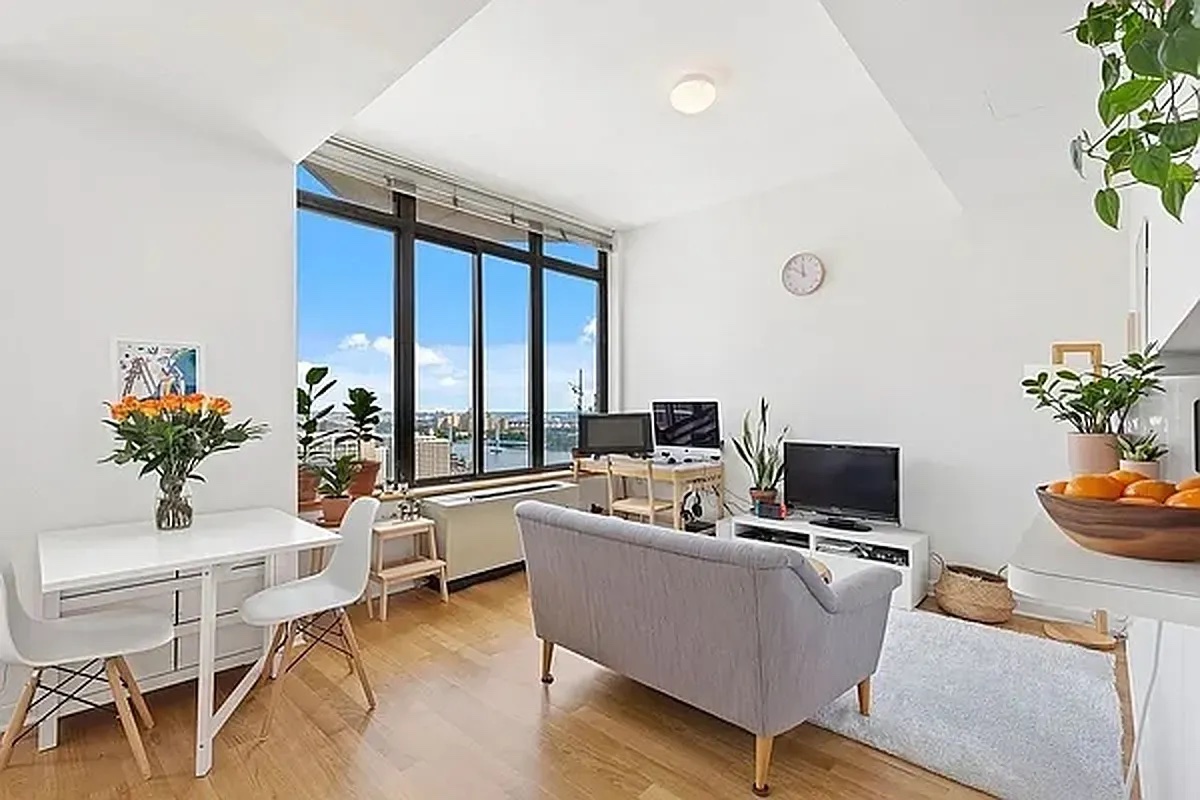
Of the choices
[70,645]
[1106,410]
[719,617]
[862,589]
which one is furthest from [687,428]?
[70,645]

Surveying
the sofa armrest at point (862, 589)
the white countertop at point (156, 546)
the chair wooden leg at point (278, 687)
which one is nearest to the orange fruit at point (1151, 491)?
the sofa armrest at point (862, 589)

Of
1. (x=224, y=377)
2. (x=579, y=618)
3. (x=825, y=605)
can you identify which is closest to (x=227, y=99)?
(x=224, y=377)

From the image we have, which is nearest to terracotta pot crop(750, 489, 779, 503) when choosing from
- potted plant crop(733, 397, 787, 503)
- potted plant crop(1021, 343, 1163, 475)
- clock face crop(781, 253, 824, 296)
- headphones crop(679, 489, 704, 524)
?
potted plant crop(733, 397, 787, 503)

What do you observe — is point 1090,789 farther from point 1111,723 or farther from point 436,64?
point 436,64

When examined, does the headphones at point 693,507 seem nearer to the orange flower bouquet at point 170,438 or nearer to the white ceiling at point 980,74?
the white ceiling at point 980,74

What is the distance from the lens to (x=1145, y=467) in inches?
60.7

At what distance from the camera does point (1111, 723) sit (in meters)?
2.55

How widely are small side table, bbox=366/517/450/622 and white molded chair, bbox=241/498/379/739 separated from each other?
92cm

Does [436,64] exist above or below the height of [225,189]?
above

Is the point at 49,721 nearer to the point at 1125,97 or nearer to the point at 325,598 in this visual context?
the point at 325,598

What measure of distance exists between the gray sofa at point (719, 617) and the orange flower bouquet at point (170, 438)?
54.3 inches

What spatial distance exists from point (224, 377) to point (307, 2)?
175cm

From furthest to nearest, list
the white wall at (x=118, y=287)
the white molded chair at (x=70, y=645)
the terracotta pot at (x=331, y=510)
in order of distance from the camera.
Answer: the terracotta pot at (x=331, y=510) → the white wall at (x=118, y=287) → the white molded chair at (x=70, y=645)

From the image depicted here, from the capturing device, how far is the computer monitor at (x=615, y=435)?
523 cm
